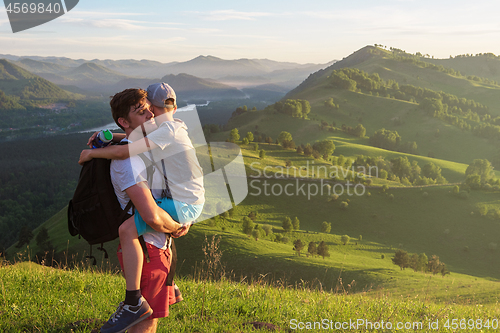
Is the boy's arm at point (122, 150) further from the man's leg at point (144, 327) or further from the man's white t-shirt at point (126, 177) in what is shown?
the man's leg at point (144, 327)

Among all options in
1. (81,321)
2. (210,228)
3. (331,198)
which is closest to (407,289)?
(210,228)

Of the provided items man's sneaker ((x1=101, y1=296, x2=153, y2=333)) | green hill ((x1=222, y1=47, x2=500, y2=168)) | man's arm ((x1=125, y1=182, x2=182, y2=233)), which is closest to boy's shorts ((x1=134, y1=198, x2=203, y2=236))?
man's arm ((x1=125, y1=182, x2=182, y2=233))

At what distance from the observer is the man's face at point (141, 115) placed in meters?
3.00

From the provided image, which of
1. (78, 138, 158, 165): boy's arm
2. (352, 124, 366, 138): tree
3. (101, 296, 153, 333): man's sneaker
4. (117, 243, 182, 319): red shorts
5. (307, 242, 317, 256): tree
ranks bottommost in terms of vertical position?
(307, 242, 317, 256): tree

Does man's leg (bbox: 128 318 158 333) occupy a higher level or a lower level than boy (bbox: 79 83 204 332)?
lower

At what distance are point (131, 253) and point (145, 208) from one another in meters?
0.48

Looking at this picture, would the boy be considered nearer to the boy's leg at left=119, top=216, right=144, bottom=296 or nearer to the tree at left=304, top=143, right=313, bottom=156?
the boy's leg at left=119, top=216, right=144, bottom=296

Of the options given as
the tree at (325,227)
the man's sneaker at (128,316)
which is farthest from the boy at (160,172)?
the tree at (325,227)

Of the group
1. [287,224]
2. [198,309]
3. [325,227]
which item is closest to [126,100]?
[198,309]

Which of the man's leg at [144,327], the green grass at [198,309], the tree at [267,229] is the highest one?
the man's leg at [144,327]

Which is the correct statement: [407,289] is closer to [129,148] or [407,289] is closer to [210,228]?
[210,228]

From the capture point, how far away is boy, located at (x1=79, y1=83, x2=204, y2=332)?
2.84 metres

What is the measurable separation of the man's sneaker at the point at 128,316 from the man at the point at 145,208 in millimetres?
13

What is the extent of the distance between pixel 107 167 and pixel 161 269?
106 centimetres
